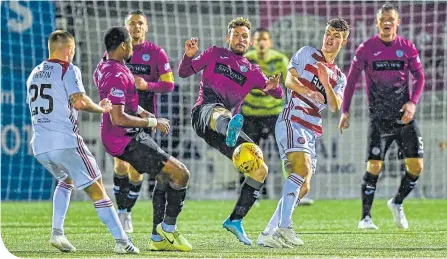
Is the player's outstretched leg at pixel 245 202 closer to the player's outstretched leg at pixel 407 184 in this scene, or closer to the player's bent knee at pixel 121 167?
the player's bent knee at pixel 121 167

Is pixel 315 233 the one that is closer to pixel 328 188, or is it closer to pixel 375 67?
pixel 375 67

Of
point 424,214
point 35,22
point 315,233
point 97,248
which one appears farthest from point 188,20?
point 97,248

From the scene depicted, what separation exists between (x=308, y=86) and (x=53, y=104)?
225 cm

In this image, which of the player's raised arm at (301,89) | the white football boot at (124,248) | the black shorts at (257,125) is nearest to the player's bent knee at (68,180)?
the white football boot at (124,248)

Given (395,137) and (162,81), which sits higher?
(162,81)

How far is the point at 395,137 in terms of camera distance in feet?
34.6

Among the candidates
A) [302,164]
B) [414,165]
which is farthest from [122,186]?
[414,165]

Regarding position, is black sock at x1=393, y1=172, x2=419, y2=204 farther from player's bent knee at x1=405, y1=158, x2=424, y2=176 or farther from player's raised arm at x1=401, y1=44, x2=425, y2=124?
player's raised arm at x1=401, y1=44, x2=425, y2=124

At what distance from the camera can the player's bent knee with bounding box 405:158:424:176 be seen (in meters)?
10.6

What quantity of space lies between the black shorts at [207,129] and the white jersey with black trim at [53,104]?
125 cm

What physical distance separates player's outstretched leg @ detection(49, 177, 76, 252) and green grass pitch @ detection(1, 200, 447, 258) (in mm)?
99

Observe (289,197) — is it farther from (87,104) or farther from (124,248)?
(87,104)

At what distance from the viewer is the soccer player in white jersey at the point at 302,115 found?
807 centimetres

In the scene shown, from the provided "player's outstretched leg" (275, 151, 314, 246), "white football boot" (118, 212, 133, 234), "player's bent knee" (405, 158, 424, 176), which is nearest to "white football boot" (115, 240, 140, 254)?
"player's outstretched leg" (275, 151, 314, 246)
